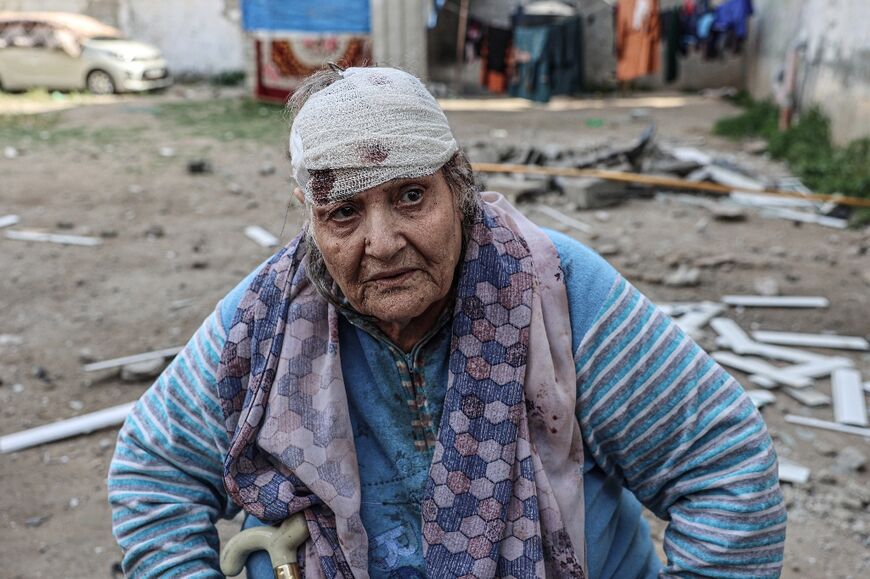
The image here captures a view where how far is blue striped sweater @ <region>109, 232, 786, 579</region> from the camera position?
1605mm

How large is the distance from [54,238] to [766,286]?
5.57 meters

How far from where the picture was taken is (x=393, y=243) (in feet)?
5.12

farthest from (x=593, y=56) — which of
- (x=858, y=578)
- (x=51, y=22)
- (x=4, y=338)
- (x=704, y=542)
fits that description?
(x=704, y=542)

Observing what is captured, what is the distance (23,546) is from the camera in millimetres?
3213

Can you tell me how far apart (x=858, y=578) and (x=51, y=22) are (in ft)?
58.7

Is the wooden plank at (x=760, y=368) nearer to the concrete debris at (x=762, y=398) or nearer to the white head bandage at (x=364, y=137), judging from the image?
the concrete debris at (x=762, y=398)

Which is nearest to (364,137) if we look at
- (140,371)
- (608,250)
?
(140,371)

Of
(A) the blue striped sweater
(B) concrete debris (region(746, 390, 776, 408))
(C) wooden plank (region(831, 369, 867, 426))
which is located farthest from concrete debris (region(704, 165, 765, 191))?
(A) the blue striped sweater

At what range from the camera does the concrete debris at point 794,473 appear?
344cm

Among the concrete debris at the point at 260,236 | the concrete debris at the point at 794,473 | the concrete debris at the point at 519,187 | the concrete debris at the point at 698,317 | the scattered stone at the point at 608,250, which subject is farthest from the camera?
the concrete debris at the point at 519,187

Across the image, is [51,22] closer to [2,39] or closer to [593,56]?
[2,39]

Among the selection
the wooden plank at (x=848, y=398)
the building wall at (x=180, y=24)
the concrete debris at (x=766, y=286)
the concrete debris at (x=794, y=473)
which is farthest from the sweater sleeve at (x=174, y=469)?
the building wall at (x=180, y=24)

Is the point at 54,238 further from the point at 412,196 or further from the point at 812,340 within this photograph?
the point at 412,196

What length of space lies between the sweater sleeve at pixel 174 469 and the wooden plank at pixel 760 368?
11.0 feet
